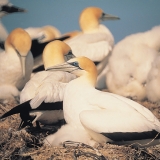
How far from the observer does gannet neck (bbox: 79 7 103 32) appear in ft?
27.5

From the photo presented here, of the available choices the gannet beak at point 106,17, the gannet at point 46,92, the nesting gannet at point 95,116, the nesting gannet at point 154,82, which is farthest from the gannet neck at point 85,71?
the gannet beak at point 106,17

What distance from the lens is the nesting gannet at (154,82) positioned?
Answer: 284 inches

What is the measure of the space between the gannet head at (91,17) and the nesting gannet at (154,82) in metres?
1.45

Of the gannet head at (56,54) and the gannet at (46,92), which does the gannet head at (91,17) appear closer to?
the gannet head at (56,54)

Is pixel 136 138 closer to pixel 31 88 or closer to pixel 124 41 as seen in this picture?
pixel 31 88

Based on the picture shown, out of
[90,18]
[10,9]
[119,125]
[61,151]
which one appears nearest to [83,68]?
[119,125]

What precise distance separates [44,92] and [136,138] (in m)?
1.12

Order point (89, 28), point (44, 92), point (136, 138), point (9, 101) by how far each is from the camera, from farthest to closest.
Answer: point (89, 28) → point (9, 101) → point (44, 92) → point (136, 138)

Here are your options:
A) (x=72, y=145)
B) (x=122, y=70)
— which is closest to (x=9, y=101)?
(x=122, y=70)

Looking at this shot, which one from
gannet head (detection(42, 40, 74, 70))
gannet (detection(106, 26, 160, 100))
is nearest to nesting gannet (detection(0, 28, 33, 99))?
gannet head (detection(42, 40, 74, 70))

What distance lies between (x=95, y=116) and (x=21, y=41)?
8.63ft

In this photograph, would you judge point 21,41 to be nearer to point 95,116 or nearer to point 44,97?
point 44,97

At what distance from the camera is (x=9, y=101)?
281 inches

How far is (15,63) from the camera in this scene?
22.9 feet
